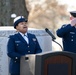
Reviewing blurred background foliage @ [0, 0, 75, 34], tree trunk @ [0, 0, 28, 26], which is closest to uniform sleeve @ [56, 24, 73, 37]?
tree trunk @ [0, 0, 28, 26]

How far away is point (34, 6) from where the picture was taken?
25.8 meters

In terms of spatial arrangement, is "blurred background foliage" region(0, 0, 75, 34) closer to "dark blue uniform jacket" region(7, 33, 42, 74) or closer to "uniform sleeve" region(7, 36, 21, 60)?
"dark blue uniform jacket" region(7, 33, 42, 74)

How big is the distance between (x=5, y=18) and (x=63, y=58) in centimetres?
673

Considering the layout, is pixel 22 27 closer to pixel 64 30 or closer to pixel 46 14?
pixel 64 30

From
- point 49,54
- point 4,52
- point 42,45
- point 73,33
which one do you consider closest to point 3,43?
point 4,52

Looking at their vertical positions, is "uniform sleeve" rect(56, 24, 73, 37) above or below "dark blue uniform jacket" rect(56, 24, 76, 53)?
above

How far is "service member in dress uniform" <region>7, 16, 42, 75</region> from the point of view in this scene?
23.1ft

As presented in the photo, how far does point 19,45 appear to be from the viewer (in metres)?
7.12

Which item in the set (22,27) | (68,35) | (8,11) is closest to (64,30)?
(68,35)

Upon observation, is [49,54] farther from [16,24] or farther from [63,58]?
[16,24]

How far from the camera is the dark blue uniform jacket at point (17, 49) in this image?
704 centimetres

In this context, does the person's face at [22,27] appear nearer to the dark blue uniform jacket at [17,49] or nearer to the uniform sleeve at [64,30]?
the dark blue uniform jacket at [17,49]

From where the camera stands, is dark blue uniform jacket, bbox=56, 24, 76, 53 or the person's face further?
dark blue uniform jacket, bbox=56, 24, 76, 53

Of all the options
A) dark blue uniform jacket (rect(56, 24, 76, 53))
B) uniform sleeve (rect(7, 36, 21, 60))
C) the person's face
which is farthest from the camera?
dark blue uniform jacket (rect(56, 24, 76, 53))
